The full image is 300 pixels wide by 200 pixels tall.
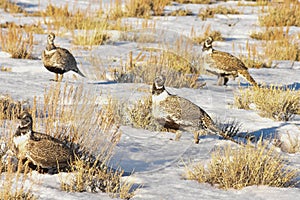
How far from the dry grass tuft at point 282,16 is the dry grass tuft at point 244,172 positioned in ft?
31.8

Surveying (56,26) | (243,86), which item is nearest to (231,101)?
(243,86)

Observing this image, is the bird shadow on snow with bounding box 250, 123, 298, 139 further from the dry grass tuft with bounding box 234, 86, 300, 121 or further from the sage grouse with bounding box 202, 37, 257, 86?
the sage grouse with bounding box 202, 37, 257, 86

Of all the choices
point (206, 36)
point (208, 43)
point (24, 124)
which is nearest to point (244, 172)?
point (24, 124)

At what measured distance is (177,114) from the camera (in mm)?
5180

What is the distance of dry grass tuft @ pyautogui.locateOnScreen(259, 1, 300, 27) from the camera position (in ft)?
45.0

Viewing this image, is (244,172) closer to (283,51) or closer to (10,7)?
(283,51)

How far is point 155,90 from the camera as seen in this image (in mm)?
5352

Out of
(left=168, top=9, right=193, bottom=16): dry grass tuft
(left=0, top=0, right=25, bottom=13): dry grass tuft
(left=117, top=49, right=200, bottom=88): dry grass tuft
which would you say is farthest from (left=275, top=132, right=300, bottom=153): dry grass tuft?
(left=0, top=0, right=25, bottom=13): dry grass tuft

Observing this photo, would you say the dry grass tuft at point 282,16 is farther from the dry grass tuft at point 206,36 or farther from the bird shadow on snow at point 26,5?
the bird shadow on snow at point 26,5

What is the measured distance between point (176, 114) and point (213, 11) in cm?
1070

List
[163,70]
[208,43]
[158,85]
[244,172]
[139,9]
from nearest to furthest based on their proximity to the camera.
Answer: [244,172]
[158,85]
[163,70]
[208,43]
[139,9]

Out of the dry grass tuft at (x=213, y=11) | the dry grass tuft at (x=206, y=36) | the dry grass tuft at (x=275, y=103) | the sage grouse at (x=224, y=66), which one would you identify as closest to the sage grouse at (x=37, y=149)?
the dry grass tuft at (x=275, y=103)

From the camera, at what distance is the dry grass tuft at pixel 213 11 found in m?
14.9

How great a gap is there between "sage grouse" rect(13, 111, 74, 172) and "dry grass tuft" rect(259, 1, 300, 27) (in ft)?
34.0
